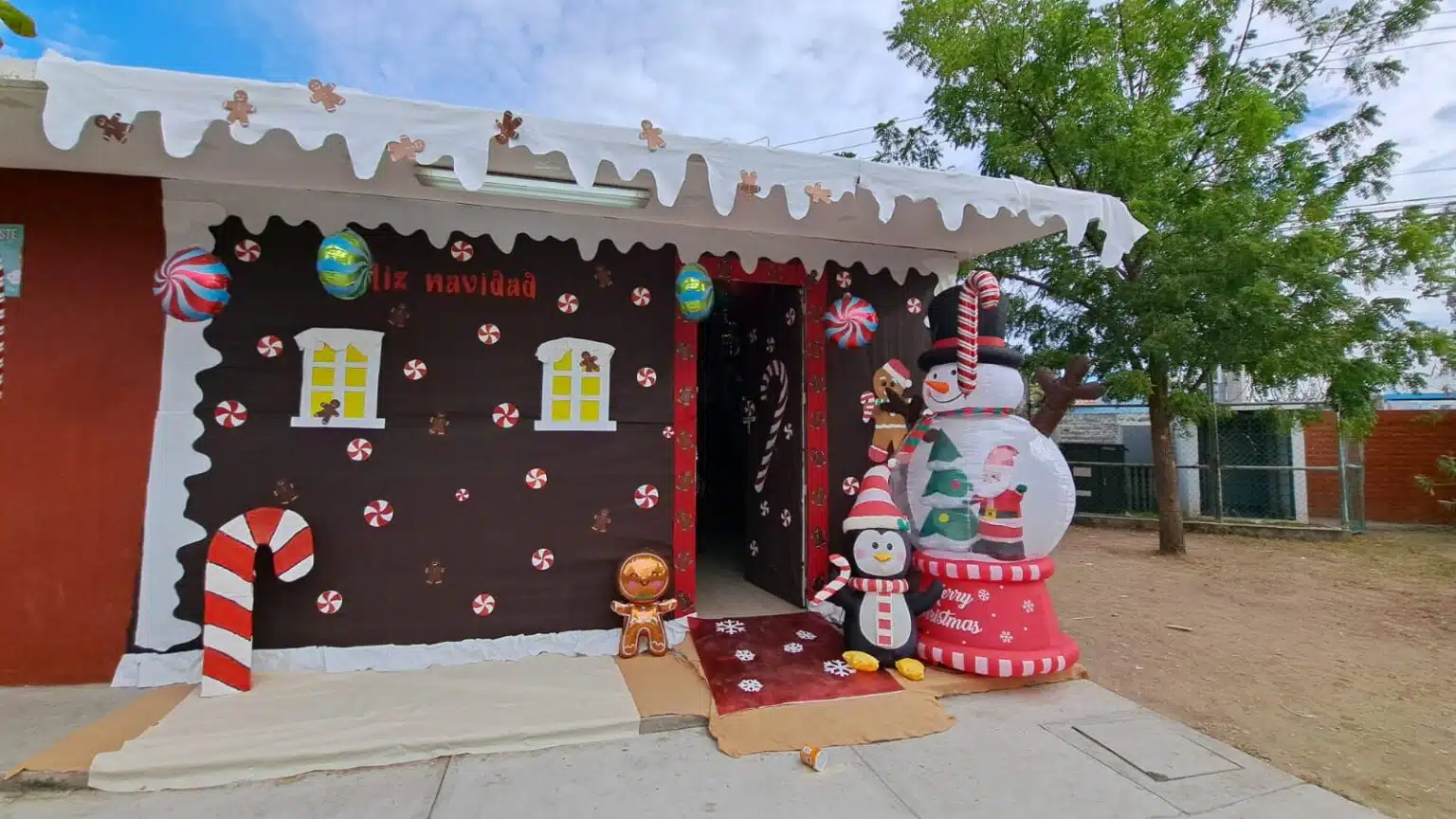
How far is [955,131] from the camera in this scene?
762cm

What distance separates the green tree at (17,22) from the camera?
1.92m

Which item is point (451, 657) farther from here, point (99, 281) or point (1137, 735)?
point (1137, 735)

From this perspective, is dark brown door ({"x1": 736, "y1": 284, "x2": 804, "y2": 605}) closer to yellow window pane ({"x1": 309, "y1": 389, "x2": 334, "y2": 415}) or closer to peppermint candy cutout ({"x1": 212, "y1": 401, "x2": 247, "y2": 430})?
yellow window pane ({"x1": 309, "y1": 389, "x2": 334, "y2": 415})

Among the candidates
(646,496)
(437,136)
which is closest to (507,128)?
(437,136)

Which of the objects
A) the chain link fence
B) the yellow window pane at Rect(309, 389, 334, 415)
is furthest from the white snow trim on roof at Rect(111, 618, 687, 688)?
the chain link fence

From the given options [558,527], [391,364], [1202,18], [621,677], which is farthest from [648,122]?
[1202,18]

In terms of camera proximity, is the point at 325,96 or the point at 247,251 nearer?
the point at 325,96

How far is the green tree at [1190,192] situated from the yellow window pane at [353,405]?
6369 millimetres

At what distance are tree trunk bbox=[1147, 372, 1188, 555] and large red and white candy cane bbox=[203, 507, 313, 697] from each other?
25.5 ft

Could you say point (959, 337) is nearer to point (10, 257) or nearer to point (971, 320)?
point (971, 320)

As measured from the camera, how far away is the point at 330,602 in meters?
3.59

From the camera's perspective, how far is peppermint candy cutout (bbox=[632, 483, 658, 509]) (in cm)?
407

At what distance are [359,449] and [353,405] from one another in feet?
0.82

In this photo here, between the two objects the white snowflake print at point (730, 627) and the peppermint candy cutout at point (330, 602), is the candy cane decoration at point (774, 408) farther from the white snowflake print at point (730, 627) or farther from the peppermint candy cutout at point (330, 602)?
the peppermint candy cutout at point (330, 602)
